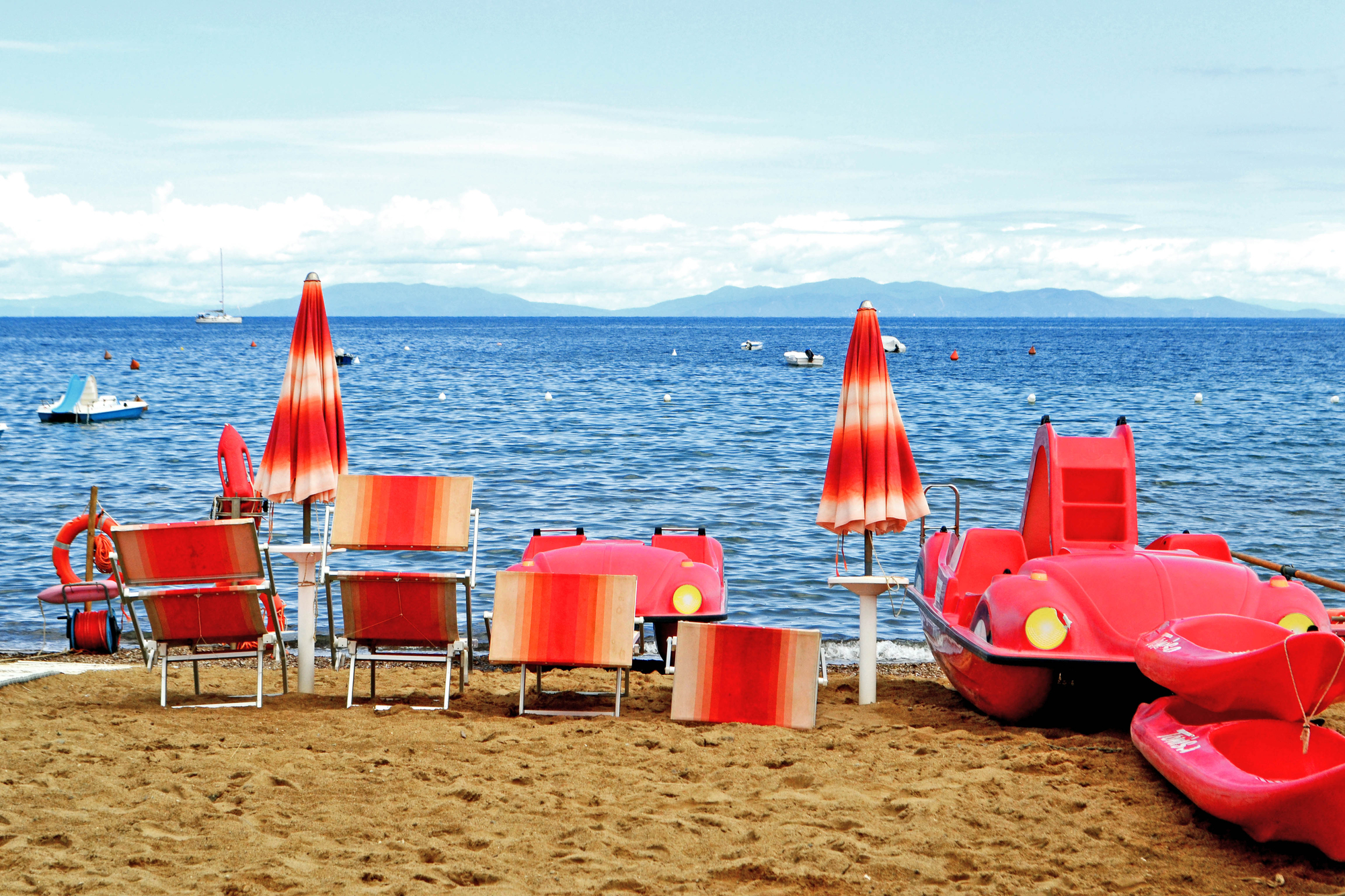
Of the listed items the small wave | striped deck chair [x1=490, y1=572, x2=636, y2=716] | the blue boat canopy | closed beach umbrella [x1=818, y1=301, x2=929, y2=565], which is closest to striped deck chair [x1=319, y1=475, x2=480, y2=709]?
striped deck chair [x1=490, y1=572, x2=636, y2=716]

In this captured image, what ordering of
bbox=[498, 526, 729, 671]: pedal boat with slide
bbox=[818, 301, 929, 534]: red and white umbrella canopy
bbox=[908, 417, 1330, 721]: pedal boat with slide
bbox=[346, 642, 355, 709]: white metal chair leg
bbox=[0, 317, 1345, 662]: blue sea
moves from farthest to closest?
bbox=[0, 317, 1345, 662]: blue sea < bbox=[498, 526, 729, 671]: pedal boat with slide < bbox=[818, 301, 929, 534]: red and white umbrella canopy < bbox=[346, 642, 355, 709]: white metal chair leg < bbox=[908, 417, 1330, 721]: pedal boat with slide

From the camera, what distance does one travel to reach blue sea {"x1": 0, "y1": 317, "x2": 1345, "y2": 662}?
1487 cm

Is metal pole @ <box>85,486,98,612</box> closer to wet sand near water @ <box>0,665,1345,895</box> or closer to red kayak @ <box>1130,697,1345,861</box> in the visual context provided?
wet sand near water @ <box>0,665,1345,895</box>

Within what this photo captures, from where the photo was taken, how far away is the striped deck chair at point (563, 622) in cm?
677

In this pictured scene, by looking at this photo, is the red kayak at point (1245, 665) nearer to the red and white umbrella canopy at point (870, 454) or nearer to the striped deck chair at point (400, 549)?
the red and white umbrella canopy at point (870, 454)

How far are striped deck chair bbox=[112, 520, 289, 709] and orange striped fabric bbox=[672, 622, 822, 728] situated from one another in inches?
99.0

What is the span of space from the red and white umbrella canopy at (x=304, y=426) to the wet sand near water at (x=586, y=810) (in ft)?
4.91

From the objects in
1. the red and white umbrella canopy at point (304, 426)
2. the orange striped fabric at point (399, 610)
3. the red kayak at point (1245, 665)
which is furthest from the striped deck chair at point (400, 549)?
the red kayak at point (1245, 665)

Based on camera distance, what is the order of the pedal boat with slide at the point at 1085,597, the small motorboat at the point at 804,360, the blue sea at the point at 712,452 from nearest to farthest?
1. the pedal boat with slide at the point at 1085,597
2. the blue sea at the point at 712,452
3. the small motorboat at the point at 804,360

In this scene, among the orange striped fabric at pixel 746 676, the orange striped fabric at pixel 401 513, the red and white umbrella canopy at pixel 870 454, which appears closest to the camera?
the orange striped fabric at pixel 746 676

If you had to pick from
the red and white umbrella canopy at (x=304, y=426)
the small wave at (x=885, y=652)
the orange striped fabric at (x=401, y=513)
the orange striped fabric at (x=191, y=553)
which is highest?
the red and white umbrella canopy at (x=304, y=426)

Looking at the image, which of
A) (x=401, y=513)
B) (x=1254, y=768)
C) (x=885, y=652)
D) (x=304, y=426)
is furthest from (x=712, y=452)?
(x=1254, y=768)

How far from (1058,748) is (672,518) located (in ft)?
38.3

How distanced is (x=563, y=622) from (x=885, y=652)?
466 centimetres
